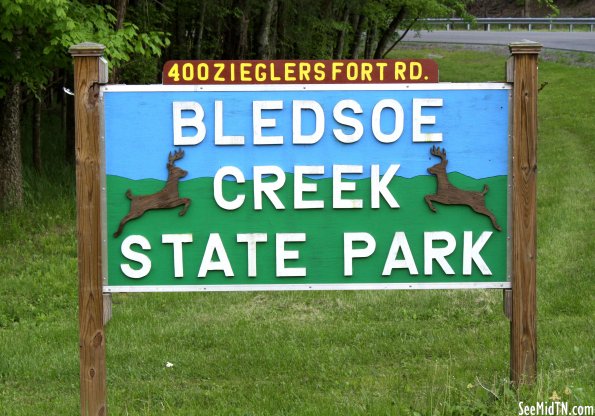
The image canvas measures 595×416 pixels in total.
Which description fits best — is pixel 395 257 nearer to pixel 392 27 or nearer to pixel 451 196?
pixel 451 196

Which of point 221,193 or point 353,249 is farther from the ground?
point 221,193

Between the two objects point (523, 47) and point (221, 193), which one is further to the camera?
point (221, 193)

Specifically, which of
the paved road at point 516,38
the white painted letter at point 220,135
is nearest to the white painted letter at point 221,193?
the white painted letter at point 220,135

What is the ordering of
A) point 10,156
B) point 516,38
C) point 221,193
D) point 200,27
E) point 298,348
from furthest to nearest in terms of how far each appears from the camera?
point 516,38, point 200,27, point 10,156, point 298,348, point 221,193

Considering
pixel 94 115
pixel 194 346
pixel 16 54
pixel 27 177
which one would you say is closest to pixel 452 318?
pixel 194 346

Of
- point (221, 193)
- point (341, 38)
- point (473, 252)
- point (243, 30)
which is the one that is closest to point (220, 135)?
point (221, 193)

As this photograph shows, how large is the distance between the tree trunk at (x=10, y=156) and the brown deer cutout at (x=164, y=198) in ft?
34.8

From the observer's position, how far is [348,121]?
222 inches

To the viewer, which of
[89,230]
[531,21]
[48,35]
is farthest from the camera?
[531,21]

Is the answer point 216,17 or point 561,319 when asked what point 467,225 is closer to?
point 561,319

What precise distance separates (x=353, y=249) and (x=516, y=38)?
44.0 meters

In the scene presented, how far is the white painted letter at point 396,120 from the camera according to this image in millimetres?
5621

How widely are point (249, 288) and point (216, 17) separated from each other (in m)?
19.8

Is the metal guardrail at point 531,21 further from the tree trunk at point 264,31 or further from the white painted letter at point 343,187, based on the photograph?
the white painted letter at point 343,187
